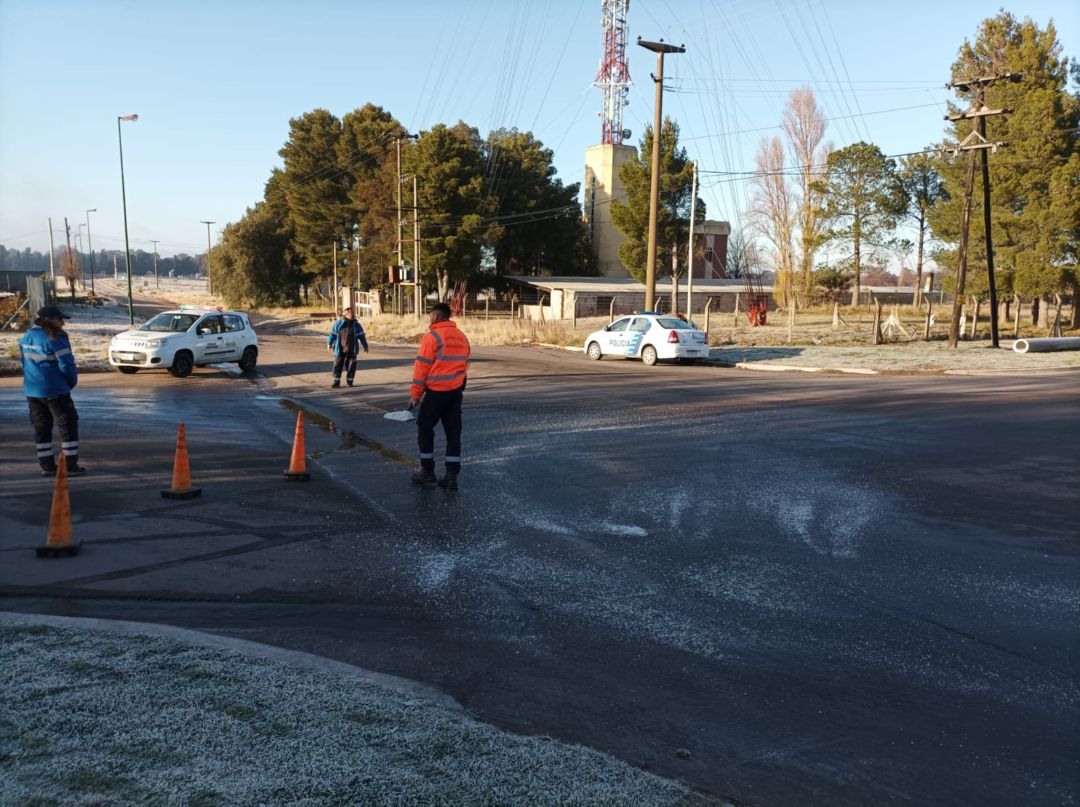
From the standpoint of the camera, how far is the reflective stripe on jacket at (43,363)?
8.84 meters

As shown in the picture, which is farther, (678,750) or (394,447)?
(394,447)

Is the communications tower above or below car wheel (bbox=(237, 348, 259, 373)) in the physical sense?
above

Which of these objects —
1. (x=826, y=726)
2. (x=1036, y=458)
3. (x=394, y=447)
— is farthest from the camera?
(x=394, y=447)

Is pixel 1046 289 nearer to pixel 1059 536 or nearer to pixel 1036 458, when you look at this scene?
pixel 1036 458

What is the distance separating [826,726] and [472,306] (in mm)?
65143

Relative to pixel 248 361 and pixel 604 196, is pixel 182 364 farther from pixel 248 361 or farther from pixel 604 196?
pixel 604 196

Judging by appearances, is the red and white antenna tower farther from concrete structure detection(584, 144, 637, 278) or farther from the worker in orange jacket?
the worker in orange jacket

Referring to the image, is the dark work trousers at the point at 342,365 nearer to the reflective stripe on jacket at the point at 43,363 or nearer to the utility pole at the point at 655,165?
the reflective stripe on jacket at the point at 43,363

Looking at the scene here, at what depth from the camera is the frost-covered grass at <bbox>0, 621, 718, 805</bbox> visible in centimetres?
305

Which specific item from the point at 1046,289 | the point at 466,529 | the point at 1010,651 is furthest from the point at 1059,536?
the point at 1046,289

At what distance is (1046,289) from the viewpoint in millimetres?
36938

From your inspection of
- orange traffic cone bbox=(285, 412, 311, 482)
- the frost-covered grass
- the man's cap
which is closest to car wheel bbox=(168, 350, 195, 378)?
the man's cap

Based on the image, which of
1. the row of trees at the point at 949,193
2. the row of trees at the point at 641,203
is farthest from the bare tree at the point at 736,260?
the row of trees at the point at 949,193

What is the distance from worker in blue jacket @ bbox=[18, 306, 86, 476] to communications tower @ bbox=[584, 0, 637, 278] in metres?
59.6
